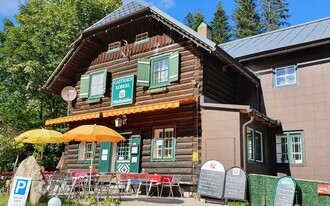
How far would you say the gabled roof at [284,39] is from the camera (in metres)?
13.9

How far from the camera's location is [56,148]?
23.2 meters

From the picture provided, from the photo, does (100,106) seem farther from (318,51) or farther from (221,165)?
(318,51)

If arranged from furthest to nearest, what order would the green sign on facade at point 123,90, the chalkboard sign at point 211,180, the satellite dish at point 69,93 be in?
the satellite dish at point 69,93 < the green sign on facade at point 123,90 < the chalkboard sign at point 211,180

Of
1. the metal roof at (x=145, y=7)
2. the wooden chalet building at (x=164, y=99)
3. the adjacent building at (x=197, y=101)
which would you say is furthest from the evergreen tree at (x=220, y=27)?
the wooden chalet building at (x=164, y=99)

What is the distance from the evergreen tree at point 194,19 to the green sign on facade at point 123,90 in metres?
27.9

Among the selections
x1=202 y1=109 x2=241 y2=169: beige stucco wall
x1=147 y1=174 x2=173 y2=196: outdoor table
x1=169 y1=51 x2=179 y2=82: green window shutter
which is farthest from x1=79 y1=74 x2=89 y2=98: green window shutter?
x1=147 y1=174 x2=173 y2=196: outdoor table

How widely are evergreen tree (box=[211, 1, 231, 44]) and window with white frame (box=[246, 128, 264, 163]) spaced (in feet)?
91.8

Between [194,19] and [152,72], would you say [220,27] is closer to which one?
[194,19]

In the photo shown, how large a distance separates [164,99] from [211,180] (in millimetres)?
4101

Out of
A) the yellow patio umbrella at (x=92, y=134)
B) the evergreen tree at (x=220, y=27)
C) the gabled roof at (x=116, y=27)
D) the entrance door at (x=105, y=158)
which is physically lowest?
the entrance door at (x=105, y=158)

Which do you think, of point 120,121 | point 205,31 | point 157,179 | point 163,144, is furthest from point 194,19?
point 157,179

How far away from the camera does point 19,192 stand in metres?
6.34

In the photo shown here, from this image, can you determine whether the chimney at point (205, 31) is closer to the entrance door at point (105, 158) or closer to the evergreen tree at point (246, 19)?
the entrance door at point (105, 158)

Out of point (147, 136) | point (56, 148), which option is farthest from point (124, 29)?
point (56, 148)
